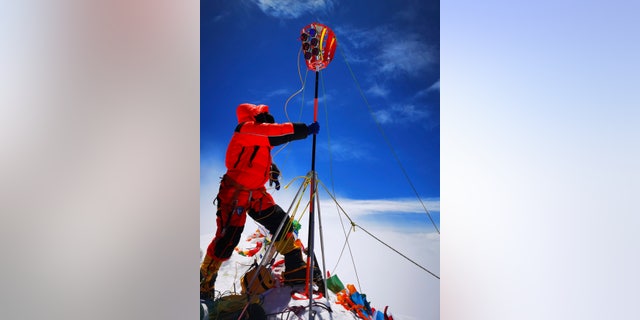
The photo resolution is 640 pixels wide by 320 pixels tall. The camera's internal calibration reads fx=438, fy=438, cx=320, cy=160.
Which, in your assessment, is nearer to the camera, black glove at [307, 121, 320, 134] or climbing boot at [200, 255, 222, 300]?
climbing boot at [200, 255, 222, 300]

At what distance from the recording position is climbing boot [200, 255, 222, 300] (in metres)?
1.49

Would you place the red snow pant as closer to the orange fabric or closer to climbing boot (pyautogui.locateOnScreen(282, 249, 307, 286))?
the orange fabric

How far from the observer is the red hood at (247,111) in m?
1.51

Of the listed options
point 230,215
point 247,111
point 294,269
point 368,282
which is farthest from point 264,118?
point 368,282

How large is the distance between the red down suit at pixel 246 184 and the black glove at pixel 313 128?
0.12 metres

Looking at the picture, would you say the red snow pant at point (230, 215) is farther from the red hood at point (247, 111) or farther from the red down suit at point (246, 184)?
the red hood at point (247, 111)

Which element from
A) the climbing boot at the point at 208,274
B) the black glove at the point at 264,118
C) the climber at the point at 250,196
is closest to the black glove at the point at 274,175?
the climber at the point at 250,196

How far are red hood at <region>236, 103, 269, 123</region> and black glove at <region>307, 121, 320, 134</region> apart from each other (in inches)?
7.7

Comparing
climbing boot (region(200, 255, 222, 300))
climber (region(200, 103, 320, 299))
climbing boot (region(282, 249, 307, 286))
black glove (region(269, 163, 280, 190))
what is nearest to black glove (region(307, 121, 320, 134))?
climber (region(200, 103, 320, 299))

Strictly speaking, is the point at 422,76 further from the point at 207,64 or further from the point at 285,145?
the point at 207,64

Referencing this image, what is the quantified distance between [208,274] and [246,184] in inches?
13.0
